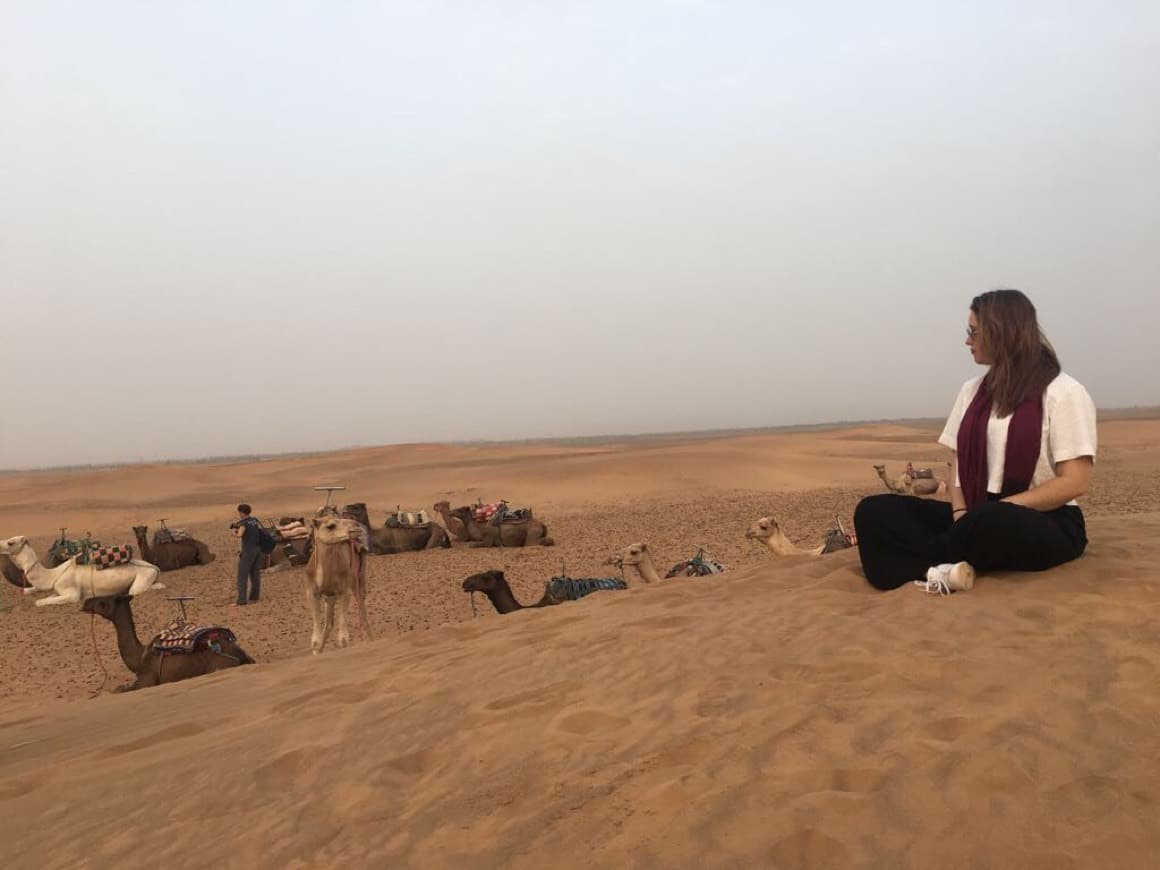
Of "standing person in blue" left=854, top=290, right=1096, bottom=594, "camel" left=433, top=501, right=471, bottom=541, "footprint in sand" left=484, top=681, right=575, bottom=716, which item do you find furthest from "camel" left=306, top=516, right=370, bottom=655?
"camel" left=433, top=501, right=471, bottom=541

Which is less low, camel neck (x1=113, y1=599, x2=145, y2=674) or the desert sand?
the desert sand

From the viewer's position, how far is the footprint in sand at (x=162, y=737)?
4.60 metres

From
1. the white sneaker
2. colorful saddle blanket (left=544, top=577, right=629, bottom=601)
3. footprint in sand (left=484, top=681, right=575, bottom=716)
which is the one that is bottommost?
→ colorful saddle blanket (left=544, top=577, right=629, bottom=601)

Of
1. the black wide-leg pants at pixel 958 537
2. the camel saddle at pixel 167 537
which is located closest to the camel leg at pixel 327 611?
the black wide-leg pants at pixel 958 537

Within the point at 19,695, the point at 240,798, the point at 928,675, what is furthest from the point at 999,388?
the point at 19,695

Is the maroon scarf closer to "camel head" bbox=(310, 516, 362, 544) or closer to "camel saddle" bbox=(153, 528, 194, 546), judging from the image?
"camel head" bbox=(310, 516, 362, 544)

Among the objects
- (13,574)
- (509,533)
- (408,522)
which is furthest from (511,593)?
(13,574)

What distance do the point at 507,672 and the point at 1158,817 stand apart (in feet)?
10.8

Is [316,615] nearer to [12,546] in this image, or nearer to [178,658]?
[178,658]

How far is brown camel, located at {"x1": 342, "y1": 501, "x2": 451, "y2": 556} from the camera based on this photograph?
57.2 feet

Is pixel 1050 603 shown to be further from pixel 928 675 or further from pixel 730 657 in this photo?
pixel 730 657

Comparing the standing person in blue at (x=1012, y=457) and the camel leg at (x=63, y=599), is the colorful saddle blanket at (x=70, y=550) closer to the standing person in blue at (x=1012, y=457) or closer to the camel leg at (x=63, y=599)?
the camel leg at (x=63, y=599)

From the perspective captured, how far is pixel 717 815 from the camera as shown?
8.51 feet

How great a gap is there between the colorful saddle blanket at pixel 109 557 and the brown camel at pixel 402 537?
14.7ft
